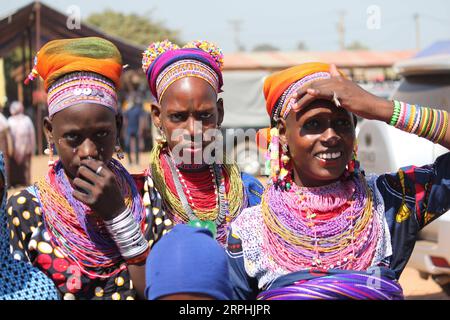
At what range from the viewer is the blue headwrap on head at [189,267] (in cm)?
184

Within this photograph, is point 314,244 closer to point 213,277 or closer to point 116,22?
point 213,277

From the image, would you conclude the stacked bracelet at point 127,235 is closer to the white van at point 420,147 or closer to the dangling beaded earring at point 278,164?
the dangling beaded earring at point 278,164

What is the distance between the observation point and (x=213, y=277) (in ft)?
6.18

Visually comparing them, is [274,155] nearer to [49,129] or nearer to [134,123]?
[49,129]

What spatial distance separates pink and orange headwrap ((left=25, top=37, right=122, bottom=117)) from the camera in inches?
105

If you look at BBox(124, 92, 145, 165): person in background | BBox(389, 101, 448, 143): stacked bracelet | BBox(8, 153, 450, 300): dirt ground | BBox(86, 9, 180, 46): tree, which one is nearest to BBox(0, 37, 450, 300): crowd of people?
BBox(389, 101, 448, 143): stacked bracelet

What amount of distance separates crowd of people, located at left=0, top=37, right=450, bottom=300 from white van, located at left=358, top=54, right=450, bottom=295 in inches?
122

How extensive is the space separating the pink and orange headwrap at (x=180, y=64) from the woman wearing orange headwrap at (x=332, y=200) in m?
0.59

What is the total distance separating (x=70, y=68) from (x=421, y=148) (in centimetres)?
406

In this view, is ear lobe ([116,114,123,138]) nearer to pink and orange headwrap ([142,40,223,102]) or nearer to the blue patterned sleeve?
pink and orange headwrap ([142,40,223,102])

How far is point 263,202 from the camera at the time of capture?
9.22 feet

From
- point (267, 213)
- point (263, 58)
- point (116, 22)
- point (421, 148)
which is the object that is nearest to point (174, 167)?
point (267, 213)

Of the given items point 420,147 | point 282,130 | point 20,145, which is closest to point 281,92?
point 282,130
